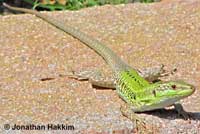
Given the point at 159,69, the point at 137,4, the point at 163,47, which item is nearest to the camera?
the point at 159,69

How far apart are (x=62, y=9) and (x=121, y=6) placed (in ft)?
2.77

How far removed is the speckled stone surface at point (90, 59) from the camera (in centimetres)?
608

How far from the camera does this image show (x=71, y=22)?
8.16m

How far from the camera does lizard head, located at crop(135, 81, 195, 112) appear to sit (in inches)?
229

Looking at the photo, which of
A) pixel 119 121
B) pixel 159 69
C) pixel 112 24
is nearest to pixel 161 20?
pixel 112 24

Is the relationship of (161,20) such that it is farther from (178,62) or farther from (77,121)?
(77,121)

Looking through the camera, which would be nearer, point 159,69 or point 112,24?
point 159,69

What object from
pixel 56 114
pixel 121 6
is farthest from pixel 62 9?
pixel 56 114

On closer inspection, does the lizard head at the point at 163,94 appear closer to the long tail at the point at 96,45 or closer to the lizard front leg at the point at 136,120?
the lizard front leg at the point at 136,120

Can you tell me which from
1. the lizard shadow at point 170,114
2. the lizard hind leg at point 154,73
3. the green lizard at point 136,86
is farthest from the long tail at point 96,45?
the lizard shadow at point 170,114

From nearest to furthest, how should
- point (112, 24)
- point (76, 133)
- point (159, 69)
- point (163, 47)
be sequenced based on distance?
point (76, 133) → point (159, 69) → point (163, 47) → point (112, 24)

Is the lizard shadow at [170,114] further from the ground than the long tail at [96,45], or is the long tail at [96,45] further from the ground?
the long tail at [96,45]

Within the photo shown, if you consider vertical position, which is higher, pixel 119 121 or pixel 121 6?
pixel 121 6

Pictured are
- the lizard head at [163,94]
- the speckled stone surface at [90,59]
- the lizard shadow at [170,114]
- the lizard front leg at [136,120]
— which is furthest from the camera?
the lizard shadow at [170,114]
